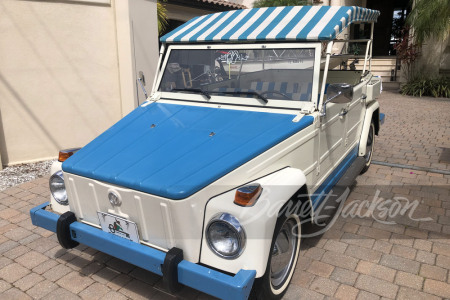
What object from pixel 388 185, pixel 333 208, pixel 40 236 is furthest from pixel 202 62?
pixel 388 185

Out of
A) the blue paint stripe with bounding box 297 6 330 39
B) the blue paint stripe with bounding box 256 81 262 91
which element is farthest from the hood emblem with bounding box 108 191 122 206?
the blue paint stripe with bounding box 297 6 330 39

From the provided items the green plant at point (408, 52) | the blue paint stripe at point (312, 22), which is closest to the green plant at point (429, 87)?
the green plant at point (408, 52)

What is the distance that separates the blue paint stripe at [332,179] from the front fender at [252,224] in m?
1.04

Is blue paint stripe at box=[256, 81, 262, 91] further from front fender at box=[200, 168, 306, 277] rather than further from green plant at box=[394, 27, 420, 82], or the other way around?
green plant at box=[394, 27, 420, 82]

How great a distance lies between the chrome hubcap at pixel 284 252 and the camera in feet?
9.36

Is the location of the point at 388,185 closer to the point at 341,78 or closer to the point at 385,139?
the point at 341,78

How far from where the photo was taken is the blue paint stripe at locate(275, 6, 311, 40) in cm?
349

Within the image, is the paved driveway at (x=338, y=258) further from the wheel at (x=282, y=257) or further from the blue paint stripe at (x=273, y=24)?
the blue paint stripe at (x=273, y=24)

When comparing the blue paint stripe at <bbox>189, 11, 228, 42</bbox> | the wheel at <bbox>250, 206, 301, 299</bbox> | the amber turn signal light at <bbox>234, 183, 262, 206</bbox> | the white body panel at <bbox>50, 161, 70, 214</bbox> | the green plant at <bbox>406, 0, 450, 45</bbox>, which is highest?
the green plant at <bbox>406, 0, 450, 45</bbox>

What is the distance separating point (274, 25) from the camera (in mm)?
3729

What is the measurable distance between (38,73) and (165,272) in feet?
16.9

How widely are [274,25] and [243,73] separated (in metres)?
0.60

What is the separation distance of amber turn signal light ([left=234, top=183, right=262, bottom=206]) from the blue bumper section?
0.42 m

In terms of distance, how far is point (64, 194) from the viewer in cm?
315
